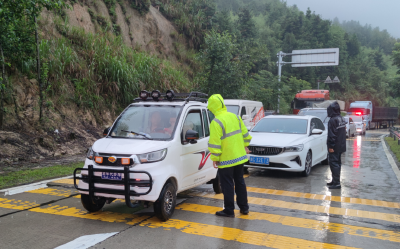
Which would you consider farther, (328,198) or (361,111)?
(361,111)

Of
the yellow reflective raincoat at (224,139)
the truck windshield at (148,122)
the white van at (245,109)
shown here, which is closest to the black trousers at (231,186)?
the yellow reflective raincoat at (224,139)

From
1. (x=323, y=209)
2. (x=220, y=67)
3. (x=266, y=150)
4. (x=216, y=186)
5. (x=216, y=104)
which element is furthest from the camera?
(x=220, y=67)

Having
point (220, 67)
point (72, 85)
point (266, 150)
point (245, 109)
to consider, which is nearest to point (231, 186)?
point (266, 150)

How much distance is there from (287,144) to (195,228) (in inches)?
187

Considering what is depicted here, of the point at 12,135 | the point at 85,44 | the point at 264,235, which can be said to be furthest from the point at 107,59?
the point at 264,235

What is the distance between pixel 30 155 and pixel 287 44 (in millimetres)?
70976

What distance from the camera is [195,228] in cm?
518

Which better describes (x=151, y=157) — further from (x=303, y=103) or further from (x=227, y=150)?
(x=303, y=103)

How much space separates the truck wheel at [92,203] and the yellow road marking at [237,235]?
97 cm

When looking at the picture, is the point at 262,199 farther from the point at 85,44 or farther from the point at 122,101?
the point at 85,44

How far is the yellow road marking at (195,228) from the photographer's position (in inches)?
184

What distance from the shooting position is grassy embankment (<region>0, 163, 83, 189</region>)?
7.83m

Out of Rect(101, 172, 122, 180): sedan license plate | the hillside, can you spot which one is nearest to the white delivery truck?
the hillside

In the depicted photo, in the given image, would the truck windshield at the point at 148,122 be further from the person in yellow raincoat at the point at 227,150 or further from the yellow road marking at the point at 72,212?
the yellow road marking at the point at 72,212
